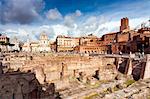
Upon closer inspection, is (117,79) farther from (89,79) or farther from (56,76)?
(56,76)

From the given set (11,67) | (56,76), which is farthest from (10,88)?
(56,76)

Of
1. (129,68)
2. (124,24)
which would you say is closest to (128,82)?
(129,68)

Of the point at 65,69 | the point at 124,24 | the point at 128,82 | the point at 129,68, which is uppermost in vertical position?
the point at 124,24

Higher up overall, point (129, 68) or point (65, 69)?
point (65, 69)

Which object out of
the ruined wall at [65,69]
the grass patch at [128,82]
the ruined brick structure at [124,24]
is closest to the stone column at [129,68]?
the ruined wall at [65,69]

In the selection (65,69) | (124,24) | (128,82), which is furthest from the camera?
(124,24)

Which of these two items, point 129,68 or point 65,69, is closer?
point 65,69

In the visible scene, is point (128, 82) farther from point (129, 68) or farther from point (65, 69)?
point (65, 69)

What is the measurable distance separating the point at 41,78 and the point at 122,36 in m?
45.3

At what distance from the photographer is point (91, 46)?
71.9 m

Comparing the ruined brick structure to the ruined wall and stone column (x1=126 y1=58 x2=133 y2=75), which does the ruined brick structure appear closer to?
the ruined wall

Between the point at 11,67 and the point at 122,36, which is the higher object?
the point at 122,36

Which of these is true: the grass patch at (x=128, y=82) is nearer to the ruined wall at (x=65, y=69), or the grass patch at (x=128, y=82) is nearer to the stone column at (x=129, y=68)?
the ruined wall at (x=65, y=69)

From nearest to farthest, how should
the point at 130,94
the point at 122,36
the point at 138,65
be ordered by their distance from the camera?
the point at 130,94
the point at 138,65
the point at 122,36
